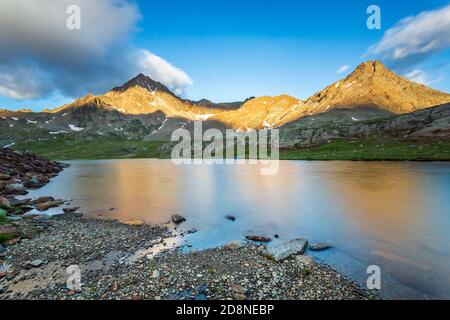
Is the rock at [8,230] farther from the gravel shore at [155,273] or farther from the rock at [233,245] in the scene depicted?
the rock at [233,245]

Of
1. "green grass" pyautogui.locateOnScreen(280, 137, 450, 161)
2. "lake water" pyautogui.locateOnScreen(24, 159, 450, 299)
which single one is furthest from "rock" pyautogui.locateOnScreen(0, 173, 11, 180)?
"green grass" pyautogui.locateOnScreen(280, 137, 450, 161)

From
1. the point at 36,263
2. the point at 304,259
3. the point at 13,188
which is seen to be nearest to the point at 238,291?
the point at 304,259

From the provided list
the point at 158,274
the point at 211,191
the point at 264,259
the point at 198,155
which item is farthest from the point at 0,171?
the point at 198,155

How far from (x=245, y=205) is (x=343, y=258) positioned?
615 inches

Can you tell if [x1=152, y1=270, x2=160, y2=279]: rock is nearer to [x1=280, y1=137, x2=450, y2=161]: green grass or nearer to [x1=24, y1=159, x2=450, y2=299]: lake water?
[x1=24, y1=159, x2=450, y2=299]: lake water

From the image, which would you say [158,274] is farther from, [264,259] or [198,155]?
[198,155]

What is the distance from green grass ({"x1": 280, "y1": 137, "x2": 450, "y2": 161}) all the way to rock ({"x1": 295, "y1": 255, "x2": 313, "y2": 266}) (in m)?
76.7

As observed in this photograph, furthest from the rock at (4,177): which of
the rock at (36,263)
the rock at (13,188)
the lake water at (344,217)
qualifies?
the rock at (36,263)

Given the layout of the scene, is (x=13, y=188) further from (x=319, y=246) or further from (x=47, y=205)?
(x=319, y=246)

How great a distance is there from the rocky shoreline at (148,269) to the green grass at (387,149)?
77.8 meters

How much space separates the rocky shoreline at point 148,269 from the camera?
35.1 ft

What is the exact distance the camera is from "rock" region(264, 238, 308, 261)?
1405 centimetres
